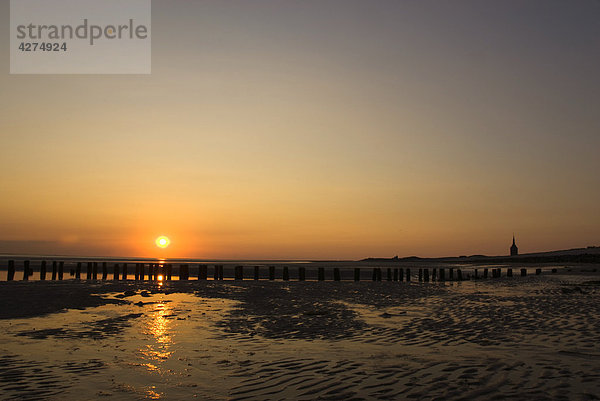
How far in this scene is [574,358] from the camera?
362 inches

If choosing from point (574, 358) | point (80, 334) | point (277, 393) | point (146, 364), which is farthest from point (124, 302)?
point (574, 358)

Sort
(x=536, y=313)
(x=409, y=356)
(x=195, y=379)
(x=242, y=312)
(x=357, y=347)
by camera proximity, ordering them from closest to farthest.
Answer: (x=195, y=379) → (x=409, y=356) → (x=357, y=347) → (x=536, y=313) → (x=242, y=312)

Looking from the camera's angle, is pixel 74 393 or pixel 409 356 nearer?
pixel 74 393

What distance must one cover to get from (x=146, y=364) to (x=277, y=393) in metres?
3.09

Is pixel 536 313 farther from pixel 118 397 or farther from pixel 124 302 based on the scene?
pixel 124 302

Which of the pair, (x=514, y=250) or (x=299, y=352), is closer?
(x=299, y=352)

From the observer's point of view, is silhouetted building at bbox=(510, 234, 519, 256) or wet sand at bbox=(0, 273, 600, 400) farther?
silhouetted building at bbox=(510, 234, 519, 256)

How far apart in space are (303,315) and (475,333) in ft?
18.6

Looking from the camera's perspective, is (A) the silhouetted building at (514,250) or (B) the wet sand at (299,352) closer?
(B) the wet sand at (299,352)

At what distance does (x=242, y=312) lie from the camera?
17094 mm

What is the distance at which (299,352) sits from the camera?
10.1 m

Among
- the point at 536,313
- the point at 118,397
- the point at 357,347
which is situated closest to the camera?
the point at 118,397

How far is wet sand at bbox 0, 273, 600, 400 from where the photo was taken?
734 cm

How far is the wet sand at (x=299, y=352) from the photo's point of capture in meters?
7.34
